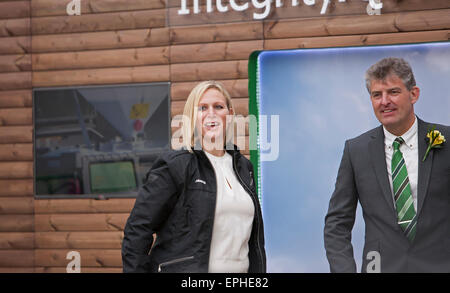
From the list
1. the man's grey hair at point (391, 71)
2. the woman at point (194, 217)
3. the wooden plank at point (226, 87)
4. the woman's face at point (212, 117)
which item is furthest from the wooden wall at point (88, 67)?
the woman at point (194, 217)

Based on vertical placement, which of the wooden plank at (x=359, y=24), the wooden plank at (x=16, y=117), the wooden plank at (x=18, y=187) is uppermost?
the wooden plank at (x=359, y=24)

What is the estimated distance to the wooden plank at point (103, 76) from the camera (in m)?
5.05

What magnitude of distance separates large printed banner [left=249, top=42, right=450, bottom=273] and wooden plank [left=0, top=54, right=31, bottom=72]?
2151 mm

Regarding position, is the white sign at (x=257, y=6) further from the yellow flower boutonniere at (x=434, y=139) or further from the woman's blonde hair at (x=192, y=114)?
the woman's blonde hair at (x=192, y=114)

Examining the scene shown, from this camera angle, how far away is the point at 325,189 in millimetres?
4086

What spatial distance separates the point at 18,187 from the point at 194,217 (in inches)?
123

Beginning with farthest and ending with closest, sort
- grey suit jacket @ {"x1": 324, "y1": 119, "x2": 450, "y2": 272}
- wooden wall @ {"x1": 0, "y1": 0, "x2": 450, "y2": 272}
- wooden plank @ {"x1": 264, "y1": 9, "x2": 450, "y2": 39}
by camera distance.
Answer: wooden wall @ {"x1": 0, "y1": 0, "x2": 450, "y2": 272}, wooden plank @ {"x1": 264, "y1": 9, "x2": 450, "y2": 39}, grey suit jacket @ {"x1": 324, "y1": 119, "x2": 450, "y2": 272}

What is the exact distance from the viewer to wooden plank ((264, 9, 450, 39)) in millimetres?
4242

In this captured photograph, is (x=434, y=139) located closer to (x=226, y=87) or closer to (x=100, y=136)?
(x=226, y=87)

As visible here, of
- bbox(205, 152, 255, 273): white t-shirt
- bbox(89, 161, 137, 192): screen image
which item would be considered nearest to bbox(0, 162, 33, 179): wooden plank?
bbox(89, 161, 137, 192): screen image

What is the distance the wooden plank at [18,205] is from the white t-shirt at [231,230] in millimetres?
3042

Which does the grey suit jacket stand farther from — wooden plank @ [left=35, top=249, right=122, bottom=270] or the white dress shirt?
wooden plank @ [left=35, top=249, right=122, bottom=270]

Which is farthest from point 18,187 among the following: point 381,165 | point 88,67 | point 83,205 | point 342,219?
point 381,165
